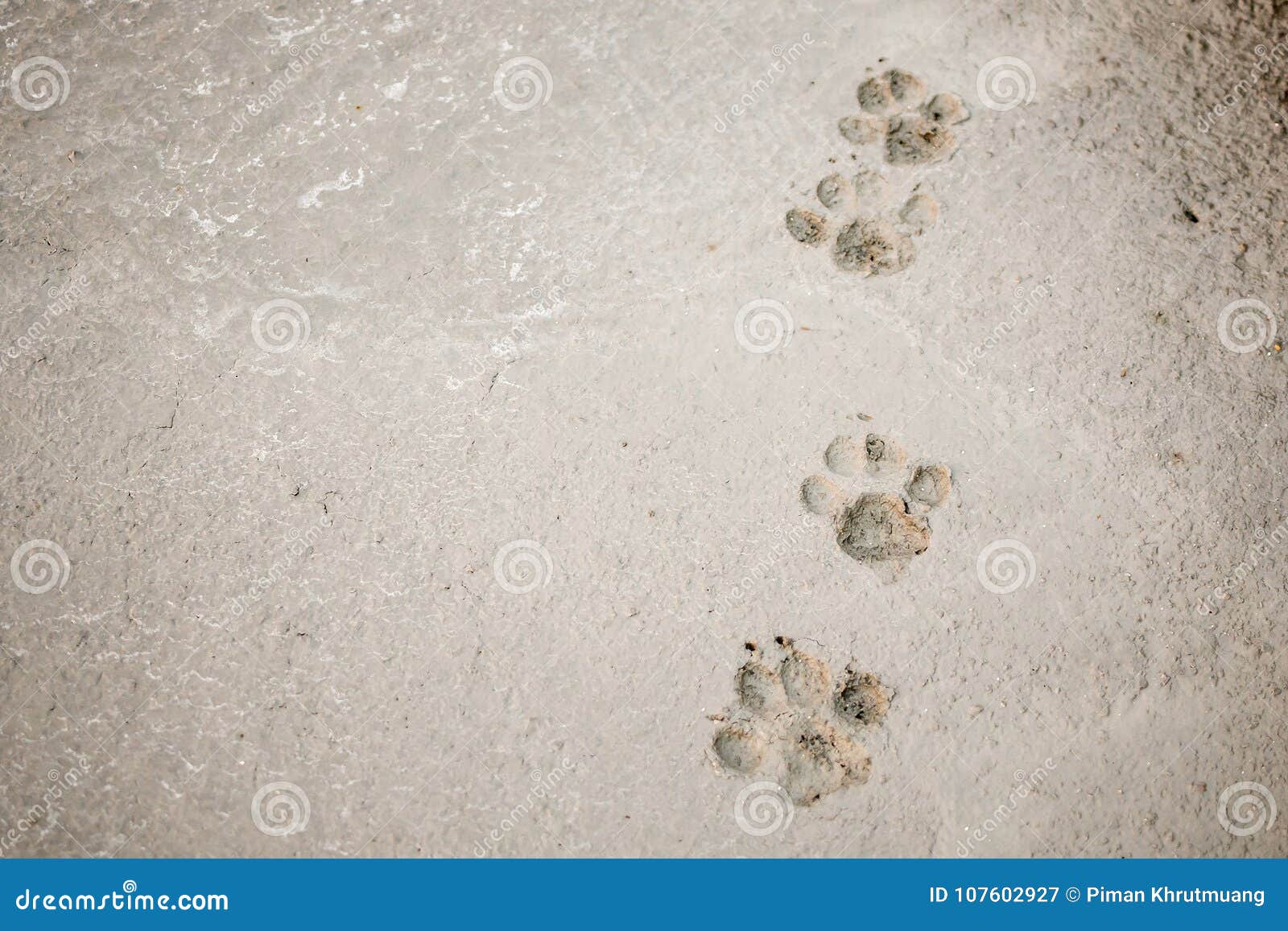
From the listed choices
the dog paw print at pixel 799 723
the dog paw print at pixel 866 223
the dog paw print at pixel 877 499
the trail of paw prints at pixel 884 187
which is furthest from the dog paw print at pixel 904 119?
the dog paw print at pixel 799 723

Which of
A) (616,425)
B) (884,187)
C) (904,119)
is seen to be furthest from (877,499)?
(904,119)

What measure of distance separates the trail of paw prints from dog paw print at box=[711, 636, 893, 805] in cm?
123

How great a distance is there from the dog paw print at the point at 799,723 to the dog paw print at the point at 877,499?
365mm

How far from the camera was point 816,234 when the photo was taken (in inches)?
111

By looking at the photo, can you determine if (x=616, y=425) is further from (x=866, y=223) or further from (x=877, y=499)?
(x=866, y=223)

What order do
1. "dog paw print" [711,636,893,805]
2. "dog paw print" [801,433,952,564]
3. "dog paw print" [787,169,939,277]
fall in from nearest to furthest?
"dog paw print" [711,636,893,805], "dog paw print" [801,433,952,564], "dog paw print" [787,169,939,277]

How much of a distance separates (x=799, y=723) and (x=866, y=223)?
154 cm

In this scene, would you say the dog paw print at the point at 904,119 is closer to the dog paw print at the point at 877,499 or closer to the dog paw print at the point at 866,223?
the dog paw print at the point at 866,223

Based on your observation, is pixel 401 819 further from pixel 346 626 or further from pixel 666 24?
pixel 666 24

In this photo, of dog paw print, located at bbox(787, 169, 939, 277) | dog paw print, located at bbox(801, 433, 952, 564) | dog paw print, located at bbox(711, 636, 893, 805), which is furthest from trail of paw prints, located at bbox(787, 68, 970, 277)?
dog paw print, located at bbox(711, 636, 893, 805)

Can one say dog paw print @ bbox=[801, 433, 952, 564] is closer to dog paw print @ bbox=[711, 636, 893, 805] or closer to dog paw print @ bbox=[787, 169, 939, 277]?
dog paw print @ bbox=[711, 636, 893, 805]

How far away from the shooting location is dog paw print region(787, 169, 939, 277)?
2.80 metres

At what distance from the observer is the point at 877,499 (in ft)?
8.76

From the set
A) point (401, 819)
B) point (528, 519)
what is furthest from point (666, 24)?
point (401, 819)
